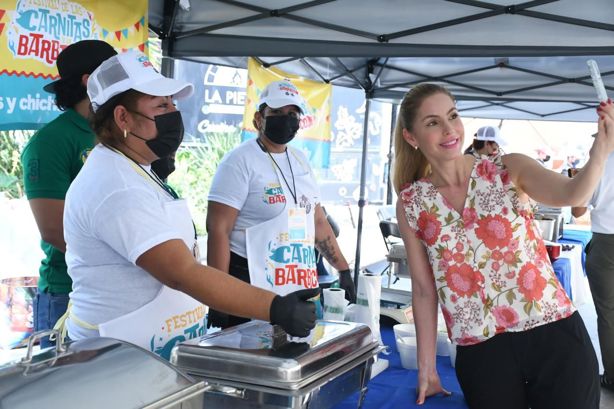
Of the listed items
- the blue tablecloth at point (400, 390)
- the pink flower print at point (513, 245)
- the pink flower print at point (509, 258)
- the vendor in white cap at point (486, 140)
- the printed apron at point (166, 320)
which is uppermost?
the vendor in white cap at point (486, 140)

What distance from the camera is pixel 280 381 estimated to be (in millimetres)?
1112

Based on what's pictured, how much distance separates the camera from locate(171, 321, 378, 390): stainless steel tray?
113cm

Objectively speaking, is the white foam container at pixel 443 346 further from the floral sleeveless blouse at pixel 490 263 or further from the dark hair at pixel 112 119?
the dark hair at pixel 112 119

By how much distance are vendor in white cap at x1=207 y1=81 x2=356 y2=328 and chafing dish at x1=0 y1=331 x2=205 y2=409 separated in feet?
3.87

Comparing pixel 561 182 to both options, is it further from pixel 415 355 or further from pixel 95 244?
pixel 95 244

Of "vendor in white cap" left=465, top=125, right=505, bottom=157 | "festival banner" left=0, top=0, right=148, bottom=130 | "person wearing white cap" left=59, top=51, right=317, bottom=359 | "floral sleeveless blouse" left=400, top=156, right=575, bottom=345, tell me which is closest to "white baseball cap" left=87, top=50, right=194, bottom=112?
"person wearing white cap" left=59, top=51, right=317, bottom=359

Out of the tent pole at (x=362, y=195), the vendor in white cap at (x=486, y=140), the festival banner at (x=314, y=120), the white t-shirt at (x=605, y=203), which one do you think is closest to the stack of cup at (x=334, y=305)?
the white t-shirt at (x=605, y=203)

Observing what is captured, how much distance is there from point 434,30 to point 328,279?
180cm

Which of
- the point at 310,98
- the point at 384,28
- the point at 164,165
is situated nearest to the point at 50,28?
the point at 164,165

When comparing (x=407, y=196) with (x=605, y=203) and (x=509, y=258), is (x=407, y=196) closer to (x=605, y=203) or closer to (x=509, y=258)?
(x=509, y=258)

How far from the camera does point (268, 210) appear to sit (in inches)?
92.1

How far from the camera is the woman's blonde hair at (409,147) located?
5.37ft

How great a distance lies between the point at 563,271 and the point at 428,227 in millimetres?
2996

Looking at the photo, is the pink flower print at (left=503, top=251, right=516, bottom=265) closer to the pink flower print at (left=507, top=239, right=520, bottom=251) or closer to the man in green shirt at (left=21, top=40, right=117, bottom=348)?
the pink flower print at (left=507, top=239, right=520, bottom=251)
